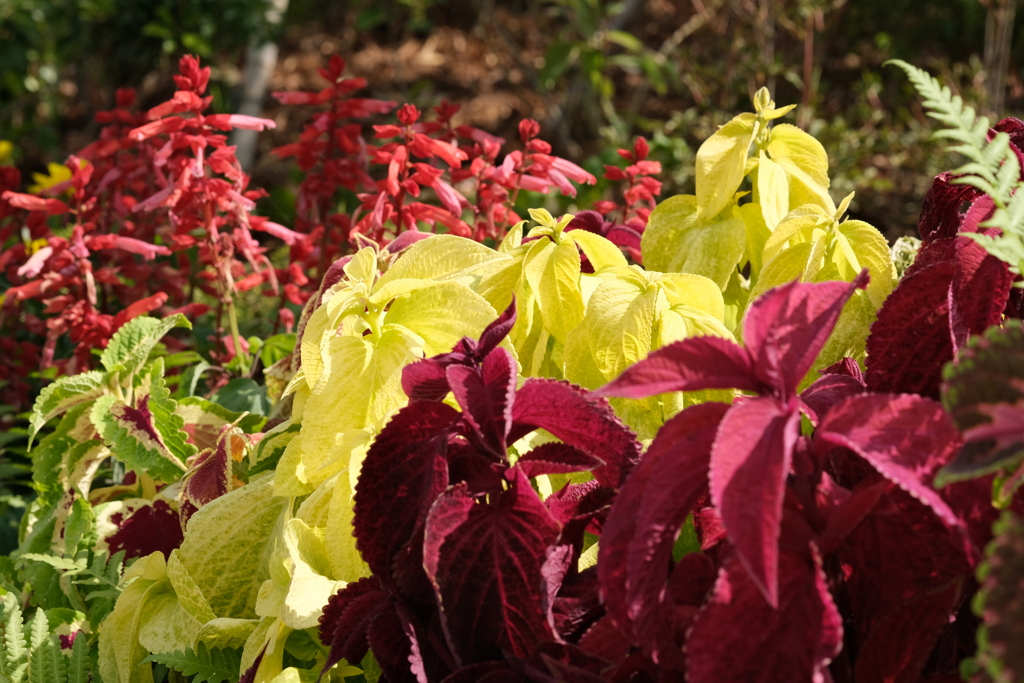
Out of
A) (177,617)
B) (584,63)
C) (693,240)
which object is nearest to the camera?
(177,617)

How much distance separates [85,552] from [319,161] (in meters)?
0.78

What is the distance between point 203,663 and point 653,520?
1.40 ft

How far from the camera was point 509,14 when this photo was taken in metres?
6.12

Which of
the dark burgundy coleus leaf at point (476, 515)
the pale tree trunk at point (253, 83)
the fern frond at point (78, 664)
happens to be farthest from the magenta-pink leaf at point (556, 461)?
the pale tree trunk at point (253, 83)

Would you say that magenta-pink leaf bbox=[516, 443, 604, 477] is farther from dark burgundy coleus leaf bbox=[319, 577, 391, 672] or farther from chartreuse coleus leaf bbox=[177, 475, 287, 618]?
chartreuse coleus leaf bbox=[177, 475, 287, 618]

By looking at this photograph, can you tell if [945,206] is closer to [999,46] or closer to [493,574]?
[493,574]

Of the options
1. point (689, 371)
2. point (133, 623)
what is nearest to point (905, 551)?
point (689, 371)

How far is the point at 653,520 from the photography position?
1.50ft

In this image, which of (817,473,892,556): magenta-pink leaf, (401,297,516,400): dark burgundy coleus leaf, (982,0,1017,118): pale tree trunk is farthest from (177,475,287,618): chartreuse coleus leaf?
(982,0,1017,118): pale tree trunk

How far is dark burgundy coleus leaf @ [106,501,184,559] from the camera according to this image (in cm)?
94

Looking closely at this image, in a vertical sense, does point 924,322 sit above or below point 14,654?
above

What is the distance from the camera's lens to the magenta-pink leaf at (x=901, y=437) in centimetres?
43

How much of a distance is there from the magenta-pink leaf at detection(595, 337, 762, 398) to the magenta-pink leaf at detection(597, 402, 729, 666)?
16 mm

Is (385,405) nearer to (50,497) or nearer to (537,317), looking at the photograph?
(537,317)
